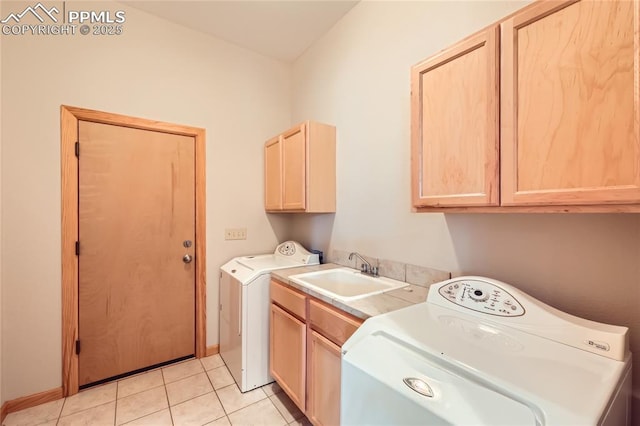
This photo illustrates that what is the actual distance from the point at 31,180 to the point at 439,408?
8.49 feet

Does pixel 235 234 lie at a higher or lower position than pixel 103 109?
lower

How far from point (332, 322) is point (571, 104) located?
126 cm

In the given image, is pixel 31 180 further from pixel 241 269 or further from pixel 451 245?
pixel 451 245

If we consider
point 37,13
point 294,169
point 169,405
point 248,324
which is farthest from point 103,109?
point 169,405

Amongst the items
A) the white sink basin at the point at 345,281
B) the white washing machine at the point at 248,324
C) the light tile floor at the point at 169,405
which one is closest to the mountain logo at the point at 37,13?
the white washing machine at the point at 248,324

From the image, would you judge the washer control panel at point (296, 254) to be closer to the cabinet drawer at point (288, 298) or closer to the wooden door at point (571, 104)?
the cabinet drawer at point (288, 298)

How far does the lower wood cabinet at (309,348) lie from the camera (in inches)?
53.2

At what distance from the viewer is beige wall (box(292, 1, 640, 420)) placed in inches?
39.9

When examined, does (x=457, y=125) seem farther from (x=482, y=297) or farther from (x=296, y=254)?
(x=296, y=254)

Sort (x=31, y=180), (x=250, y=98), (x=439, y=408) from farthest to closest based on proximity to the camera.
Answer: (x=250, y=98) → (x=31, y=180) → (x=439, y=408)

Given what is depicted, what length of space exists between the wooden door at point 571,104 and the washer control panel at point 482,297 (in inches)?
15.2

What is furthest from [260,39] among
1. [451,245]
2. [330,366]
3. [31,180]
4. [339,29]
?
[330,366]

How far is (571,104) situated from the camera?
0.84 m

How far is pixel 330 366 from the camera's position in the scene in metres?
1.39
